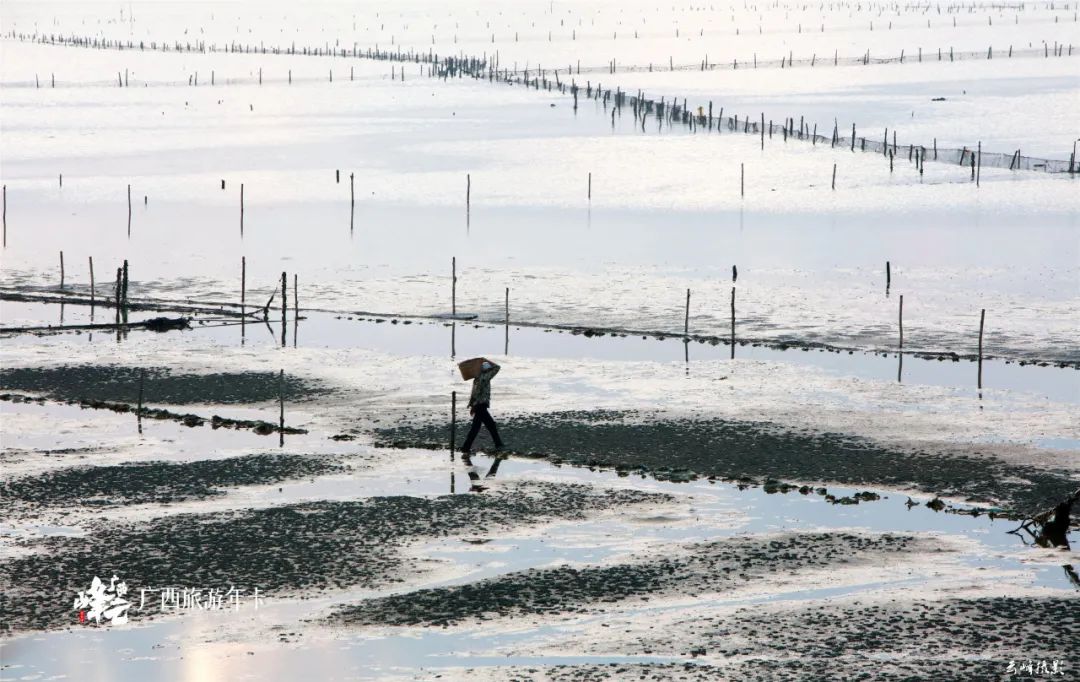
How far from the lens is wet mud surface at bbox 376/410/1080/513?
30.6 m

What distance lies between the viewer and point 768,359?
148ft

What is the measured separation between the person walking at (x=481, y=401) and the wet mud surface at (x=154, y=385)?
7.84 meters

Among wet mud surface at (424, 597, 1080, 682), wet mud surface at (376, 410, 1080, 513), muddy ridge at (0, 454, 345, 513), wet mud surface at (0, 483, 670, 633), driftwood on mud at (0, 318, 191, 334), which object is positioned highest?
driftwood on mud at (0, 318, 191, 334)

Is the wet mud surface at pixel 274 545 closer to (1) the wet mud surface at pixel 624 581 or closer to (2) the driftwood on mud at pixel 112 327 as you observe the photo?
(1) the wet mud surface at pixel 624 581

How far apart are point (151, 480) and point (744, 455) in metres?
11.1

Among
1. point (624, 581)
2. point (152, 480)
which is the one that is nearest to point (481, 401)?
point (152, 480)

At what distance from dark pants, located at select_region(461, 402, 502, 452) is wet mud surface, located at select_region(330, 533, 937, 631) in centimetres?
711

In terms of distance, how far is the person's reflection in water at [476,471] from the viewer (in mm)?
30266

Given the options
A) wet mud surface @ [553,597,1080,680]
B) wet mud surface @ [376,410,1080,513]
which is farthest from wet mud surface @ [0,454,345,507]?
wet mud surface @ [553,597,1080,680]

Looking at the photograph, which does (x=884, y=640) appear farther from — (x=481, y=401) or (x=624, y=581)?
(x=481, y=401)

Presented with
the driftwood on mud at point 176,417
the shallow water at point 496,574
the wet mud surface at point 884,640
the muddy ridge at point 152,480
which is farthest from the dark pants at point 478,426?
the wet mud surface at point 884,640

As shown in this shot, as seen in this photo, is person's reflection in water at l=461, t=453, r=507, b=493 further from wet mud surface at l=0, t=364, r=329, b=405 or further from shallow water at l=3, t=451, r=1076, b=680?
wet mud surface at l=0, t=364, r=329, b=405

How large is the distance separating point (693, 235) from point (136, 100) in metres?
115

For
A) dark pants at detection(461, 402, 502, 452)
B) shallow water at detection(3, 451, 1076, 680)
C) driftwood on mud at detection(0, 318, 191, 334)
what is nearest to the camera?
shallow water at detection(3, 451, 1076, 680)
